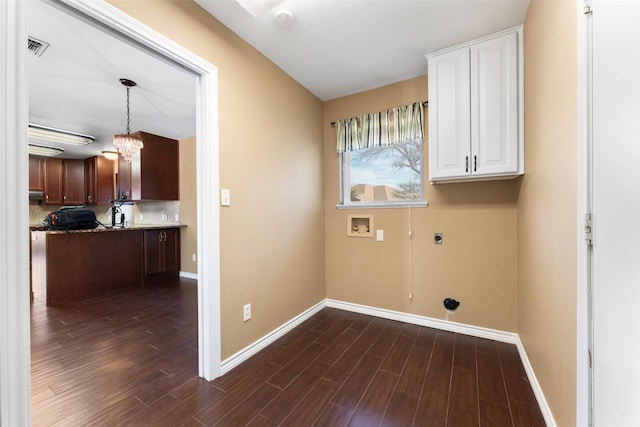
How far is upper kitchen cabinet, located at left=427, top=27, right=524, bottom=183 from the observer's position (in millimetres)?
1922

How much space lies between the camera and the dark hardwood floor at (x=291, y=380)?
4.71ft

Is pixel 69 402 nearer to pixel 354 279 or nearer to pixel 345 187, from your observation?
pixel 354 279

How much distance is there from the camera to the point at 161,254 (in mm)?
4457

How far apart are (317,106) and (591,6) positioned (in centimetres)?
243

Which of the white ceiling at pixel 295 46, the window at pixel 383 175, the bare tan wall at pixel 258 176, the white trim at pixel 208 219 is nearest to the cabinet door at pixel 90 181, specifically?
the white ceiling at pixel 295 46

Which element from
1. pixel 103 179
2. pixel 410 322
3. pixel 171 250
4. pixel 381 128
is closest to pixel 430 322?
pixel 410 322

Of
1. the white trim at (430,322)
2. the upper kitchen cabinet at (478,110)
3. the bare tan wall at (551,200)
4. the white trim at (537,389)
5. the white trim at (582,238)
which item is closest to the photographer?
the white trim at (582,238)

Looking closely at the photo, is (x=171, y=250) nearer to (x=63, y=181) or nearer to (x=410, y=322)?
(x=63, y=181)

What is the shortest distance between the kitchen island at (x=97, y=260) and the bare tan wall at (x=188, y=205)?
0.20 meters

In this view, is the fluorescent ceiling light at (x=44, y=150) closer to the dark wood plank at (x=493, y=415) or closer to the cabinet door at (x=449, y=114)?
the cabinet door at (x=449, y=114)

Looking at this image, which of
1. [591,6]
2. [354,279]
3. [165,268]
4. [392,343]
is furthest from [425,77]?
[165,268]

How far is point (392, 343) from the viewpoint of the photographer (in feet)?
7.31

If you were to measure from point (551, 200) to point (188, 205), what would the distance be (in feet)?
16.5

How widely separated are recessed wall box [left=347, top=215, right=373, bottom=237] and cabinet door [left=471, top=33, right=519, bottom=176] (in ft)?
3.92
